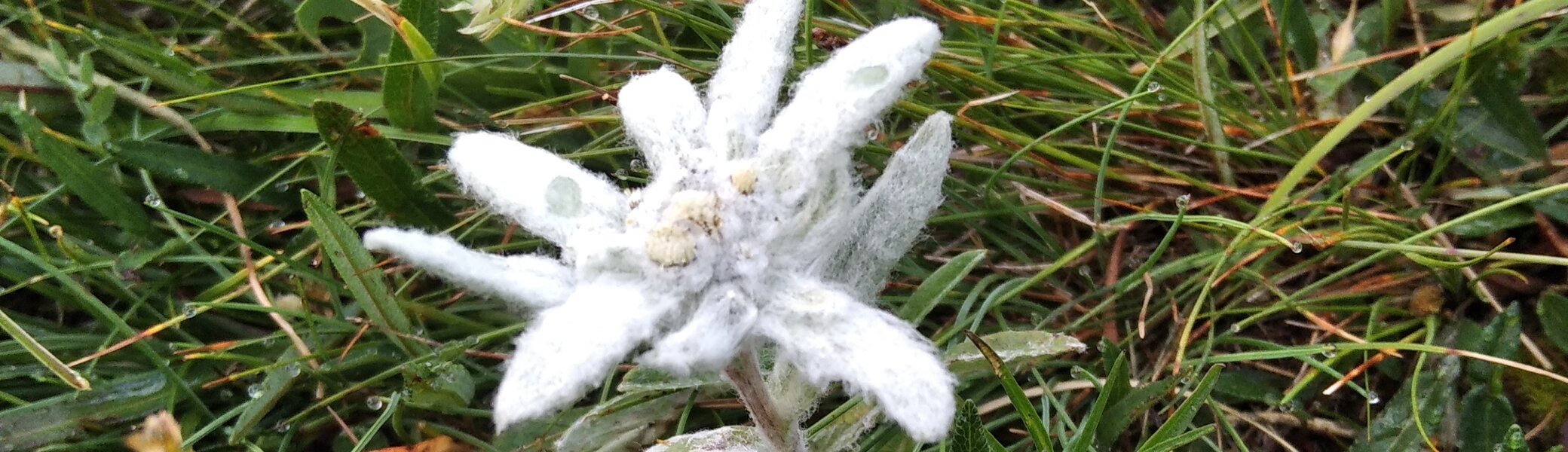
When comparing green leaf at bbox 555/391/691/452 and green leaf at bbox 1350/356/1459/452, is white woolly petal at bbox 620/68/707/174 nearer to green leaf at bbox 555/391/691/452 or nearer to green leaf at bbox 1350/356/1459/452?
green leaf at bbox 555/391/691/452

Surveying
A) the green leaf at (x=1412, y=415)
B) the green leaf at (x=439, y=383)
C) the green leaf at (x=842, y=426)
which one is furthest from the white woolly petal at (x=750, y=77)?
the green leaf at (x=1412, y=415)

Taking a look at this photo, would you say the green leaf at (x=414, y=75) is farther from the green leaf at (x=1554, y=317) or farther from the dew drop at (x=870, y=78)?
the green leaf at (x=1554, y=317)

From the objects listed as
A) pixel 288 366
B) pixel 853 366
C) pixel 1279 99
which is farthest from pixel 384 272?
pixel 1279 99

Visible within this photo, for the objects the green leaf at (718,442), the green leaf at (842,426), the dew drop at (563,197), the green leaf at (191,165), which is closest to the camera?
the dew drop at (563,197)

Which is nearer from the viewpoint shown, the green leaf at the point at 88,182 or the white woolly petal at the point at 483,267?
the white woolly petal at the point at 483,267

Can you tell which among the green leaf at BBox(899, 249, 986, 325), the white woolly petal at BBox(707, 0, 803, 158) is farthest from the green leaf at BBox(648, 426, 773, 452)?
the white woolly petal at BBox(707, 0, 803, 158)

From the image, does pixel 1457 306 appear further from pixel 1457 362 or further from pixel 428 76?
pixel 428 76
